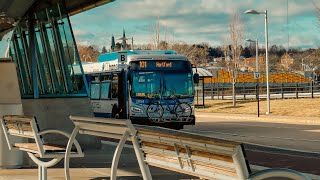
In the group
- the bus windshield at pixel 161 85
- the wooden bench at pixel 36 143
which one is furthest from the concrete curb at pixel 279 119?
the wooden bench at pixel 36 143

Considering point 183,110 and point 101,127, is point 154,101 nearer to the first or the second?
point 183,110

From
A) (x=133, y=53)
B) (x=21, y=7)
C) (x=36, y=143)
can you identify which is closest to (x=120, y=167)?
(x=36, y=143)

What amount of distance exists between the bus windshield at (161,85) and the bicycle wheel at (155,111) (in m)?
0.44

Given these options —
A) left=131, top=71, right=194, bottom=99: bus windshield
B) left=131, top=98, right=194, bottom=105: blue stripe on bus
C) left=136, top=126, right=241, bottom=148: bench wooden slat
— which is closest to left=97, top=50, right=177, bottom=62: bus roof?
left=131, top=71, right=194, bottom=99: bus windshield

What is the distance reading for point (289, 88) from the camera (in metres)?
58.4

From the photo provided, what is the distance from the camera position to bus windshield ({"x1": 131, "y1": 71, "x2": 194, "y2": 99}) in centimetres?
Answer: 2606

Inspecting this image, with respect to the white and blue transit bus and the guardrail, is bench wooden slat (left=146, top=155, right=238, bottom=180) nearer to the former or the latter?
the white and blue transit bus

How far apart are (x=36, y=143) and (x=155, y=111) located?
55.4 ft

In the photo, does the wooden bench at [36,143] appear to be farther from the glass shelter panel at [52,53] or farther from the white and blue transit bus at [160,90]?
the white and blue transit bus at [160,90]

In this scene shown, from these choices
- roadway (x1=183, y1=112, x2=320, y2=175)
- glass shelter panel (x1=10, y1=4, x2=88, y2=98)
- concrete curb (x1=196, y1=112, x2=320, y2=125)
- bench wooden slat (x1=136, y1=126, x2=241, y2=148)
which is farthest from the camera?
concrete curb (x1=196, y1=112, x2=320, y2=125)

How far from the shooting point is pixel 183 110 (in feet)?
85.3

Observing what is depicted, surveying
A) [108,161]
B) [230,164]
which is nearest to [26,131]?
[108,161]

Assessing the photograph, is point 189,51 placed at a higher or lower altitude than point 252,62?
higher

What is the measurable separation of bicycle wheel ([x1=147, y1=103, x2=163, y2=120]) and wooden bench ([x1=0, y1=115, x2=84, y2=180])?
15.0 m
